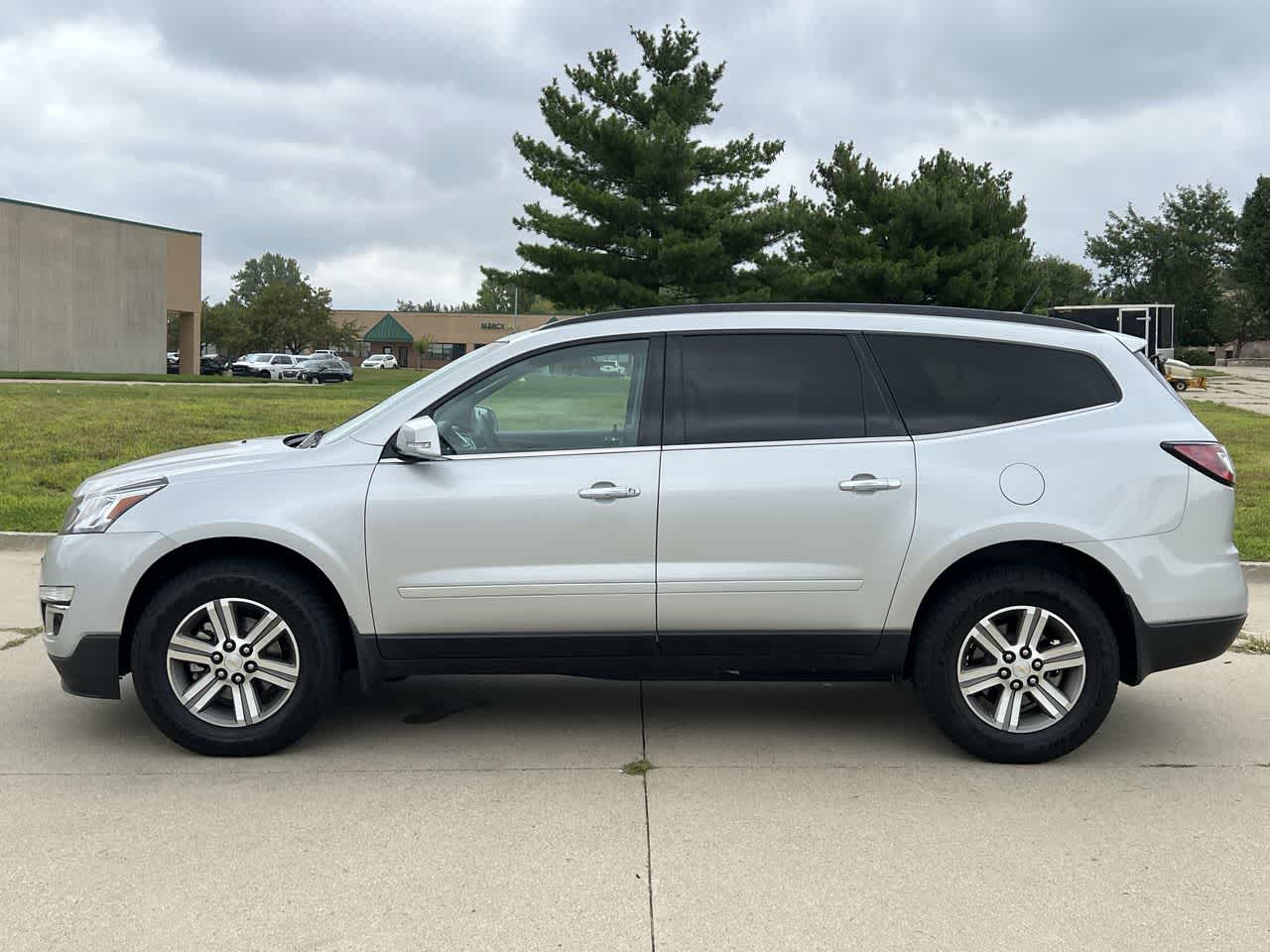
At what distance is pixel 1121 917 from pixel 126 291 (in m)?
60.3

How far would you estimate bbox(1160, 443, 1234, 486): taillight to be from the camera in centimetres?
512

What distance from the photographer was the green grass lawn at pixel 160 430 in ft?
17.5

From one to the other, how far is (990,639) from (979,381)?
1.04 meters

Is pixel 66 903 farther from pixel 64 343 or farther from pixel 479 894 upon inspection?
pixel 64 343

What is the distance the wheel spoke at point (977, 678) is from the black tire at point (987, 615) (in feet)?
0.10

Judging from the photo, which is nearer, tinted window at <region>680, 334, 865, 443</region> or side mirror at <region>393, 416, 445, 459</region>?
side mirror at <region>393, 416, 445, 459</region>

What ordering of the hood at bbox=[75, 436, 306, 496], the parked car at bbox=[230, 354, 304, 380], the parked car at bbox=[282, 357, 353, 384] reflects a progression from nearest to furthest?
1. the hood at bbox=[75, 436, 306, 496]
2. the parked car at bbox=[282, 357, 353, 384]
3. the parked car at bbox=[230, 354, 304, 380]

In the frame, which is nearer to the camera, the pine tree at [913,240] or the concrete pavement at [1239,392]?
the concrete pavement at [1239,392]

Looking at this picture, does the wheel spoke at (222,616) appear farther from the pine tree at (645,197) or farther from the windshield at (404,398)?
the pine tree at (645,197)

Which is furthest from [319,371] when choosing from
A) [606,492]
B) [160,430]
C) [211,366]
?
[606,492]

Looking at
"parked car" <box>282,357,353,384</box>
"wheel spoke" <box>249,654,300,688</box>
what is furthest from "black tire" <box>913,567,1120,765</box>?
"parked car" <box>282,357,353,384</box>

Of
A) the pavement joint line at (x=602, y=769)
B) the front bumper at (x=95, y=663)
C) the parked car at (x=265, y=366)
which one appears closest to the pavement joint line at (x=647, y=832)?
the pavement joint line at (x=602, y=769)

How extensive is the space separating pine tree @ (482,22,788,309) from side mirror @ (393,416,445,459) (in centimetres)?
3662

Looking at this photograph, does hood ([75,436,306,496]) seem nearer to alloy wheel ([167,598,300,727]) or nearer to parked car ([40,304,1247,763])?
parked car ([40,304,1247,763])
